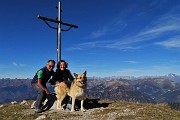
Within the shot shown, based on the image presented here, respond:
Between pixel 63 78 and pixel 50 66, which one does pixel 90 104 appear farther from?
pixel 50 66

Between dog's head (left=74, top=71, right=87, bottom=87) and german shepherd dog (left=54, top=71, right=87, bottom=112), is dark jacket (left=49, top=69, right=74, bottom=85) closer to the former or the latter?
german shepherd dog (left=54, top=71, right=87, bottom=112)

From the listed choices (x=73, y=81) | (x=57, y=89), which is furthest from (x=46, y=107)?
(x=73, y=81)

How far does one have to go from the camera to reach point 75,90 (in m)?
22.7

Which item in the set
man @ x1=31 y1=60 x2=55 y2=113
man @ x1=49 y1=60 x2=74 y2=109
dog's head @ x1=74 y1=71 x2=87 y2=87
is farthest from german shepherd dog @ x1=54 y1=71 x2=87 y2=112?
man @ x1=31 y1=60 x2=55 y2=113

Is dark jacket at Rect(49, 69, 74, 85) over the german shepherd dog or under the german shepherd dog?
over

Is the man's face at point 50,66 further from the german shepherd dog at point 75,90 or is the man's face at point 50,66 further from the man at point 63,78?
the german shepherd dog at point 75,90

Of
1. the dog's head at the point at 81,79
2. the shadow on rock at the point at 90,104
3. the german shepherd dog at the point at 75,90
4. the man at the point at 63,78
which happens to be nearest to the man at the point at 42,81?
the man at the point at 63,78

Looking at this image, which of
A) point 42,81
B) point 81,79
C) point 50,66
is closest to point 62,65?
point 50,66

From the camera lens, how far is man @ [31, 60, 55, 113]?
2347cm

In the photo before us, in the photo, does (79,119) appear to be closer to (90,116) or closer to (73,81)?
(90,116)

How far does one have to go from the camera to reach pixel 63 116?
70.6ft

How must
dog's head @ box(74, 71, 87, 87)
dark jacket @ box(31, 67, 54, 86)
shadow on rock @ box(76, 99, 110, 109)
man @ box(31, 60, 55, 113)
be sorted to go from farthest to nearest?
shadow on rock @ box(76, 99, 110, 109) → dark jacket @ box(31, 67, 54, 86) → man @ box(31, 60, 55, 113) → dog's head @ box(74, 71, 87, 87)

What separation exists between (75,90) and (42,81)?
3397mm

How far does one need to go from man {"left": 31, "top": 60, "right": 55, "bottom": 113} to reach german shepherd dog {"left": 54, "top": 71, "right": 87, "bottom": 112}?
116 cm
